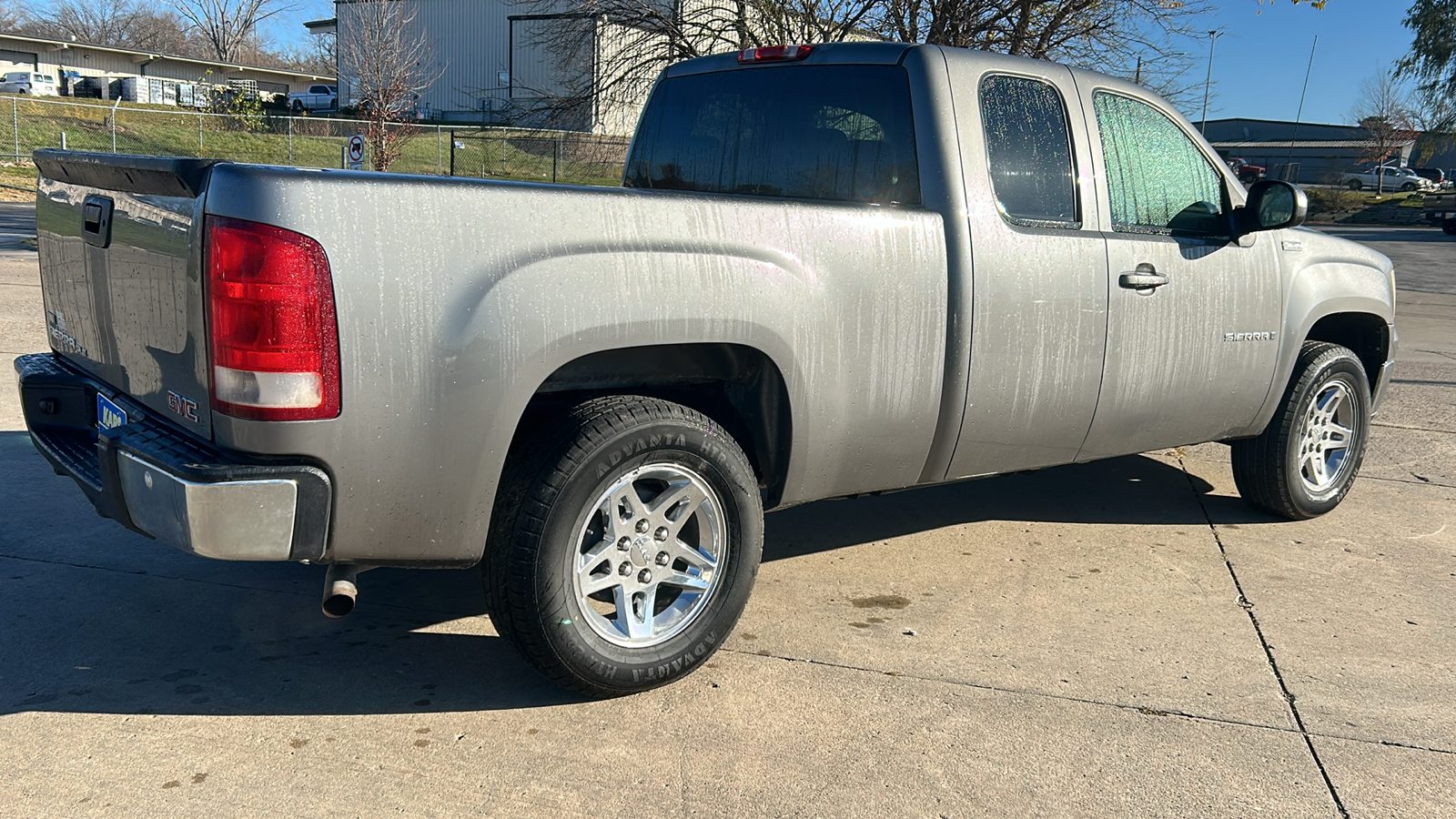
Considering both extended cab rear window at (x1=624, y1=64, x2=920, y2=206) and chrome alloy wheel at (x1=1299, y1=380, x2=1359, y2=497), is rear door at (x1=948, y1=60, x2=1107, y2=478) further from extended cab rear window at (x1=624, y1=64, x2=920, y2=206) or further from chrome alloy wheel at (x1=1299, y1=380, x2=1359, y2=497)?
chrome alloy wheel at (x1=1299, y1=380, x2=1359, y2=497)

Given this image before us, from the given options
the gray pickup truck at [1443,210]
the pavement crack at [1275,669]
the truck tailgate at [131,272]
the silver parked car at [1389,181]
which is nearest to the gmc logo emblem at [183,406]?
the truck tailgate at [131,272]

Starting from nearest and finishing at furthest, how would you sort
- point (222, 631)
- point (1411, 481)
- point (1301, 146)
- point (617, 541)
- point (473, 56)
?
1. point (617, 541)
2. point (222, 631)
3. point (1411, 481)
4. point (473, 56)
5. point (1301, 146)

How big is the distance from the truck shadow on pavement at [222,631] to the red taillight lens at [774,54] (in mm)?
1919

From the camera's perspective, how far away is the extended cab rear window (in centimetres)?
400

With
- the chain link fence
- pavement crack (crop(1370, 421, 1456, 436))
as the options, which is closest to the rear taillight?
pavement crack (crop(1370, 421, 1456, 436))

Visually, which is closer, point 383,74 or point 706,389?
point 706,389

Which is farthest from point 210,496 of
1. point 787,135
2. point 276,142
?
point 276,142

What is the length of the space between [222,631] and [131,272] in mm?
1226

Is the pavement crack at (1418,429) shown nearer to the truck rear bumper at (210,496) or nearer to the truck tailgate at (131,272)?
the truck rear bumper at (210,496)

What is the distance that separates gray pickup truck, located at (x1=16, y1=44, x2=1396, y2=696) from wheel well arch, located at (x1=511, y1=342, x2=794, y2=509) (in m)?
0.01

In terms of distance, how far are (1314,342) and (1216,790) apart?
10.3ft

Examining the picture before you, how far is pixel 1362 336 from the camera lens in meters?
5.78

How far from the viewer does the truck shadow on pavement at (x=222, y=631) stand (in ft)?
10.9

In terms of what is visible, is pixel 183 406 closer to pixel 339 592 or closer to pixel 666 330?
pixel 339 592
